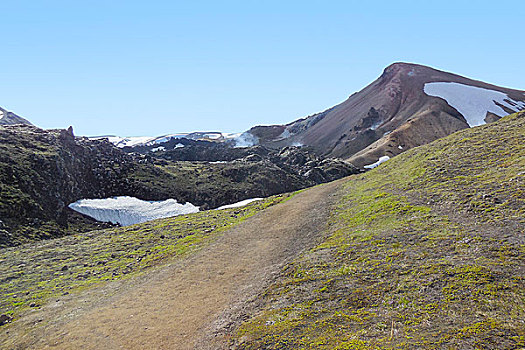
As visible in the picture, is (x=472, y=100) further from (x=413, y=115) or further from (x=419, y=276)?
(x=419, y=276)

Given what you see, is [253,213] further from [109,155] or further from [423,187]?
[109,155]

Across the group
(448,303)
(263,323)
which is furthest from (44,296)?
(448,303)

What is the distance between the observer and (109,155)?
7075 cm

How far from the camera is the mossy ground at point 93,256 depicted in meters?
20.2

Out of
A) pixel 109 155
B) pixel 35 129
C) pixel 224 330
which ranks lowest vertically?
pixel 224 330

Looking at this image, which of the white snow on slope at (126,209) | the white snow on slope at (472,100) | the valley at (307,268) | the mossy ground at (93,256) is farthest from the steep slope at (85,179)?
the white snow on slope at (472,100)

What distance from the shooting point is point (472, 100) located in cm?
15250

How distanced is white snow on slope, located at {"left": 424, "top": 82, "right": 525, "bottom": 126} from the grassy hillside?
136m

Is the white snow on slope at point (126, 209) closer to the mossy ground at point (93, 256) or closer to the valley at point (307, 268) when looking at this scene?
the valley at point (307, 268)

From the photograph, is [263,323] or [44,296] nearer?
[263,323]

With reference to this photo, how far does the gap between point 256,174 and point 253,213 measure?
48912 millimetres

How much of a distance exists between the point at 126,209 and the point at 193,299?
148 ft

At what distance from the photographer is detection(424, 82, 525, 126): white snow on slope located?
140 m

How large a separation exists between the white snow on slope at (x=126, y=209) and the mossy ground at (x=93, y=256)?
20.3m
